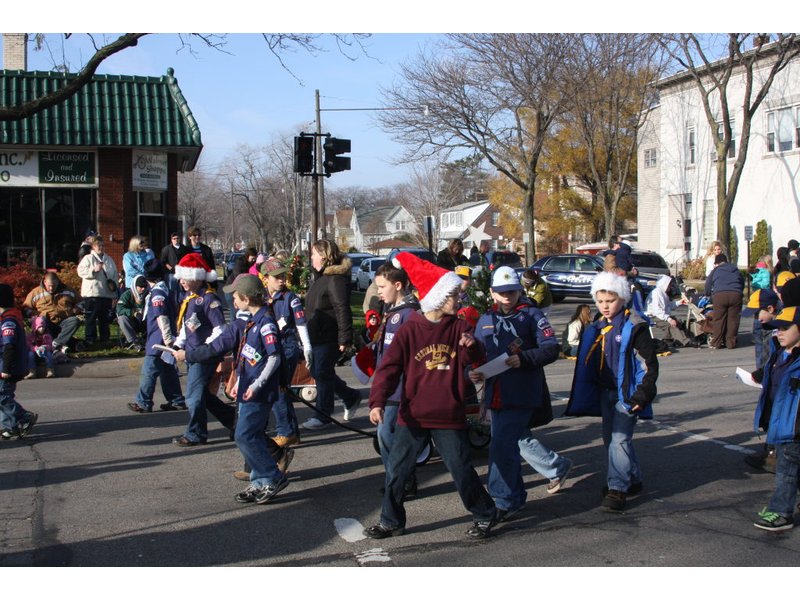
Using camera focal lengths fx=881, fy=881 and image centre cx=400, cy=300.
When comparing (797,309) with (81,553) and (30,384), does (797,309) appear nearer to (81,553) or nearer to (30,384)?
(81,553)

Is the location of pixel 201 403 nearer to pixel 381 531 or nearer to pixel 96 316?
pixel 381 531

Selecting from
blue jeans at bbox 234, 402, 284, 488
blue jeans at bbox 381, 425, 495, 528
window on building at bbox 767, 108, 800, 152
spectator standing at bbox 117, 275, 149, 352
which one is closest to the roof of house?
spectator standing at bbox 117, 275, 149, 352

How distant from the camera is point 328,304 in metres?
9.25

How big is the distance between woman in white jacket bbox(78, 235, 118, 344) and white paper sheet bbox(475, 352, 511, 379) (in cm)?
1101

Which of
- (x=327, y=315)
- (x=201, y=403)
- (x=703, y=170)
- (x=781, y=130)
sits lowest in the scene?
(x=201, y=403)

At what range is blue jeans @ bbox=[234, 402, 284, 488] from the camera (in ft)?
21.8

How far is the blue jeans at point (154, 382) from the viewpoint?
398 inches

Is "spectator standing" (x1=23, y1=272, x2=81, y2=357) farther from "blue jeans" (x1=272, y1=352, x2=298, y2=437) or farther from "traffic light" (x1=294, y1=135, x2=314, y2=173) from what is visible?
"blue jeans" (x1=272, y1=352, x2=298, y2=437)

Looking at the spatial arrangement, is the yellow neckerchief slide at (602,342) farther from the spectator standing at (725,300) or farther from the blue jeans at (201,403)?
the spectator standing at (725,300)

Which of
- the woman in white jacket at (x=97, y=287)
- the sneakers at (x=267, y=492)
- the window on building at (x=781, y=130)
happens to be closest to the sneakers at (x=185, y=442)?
the sneakers at (x=267, y=492)

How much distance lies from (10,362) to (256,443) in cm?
317

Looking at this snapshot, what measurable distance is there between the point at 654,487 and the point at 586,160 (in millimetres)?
43121

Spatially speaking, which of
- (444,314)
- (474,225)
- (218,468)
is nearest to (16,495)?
(218,468)

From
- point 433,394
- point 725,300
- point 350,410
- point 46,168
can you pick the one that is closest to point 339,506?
point 433,394
